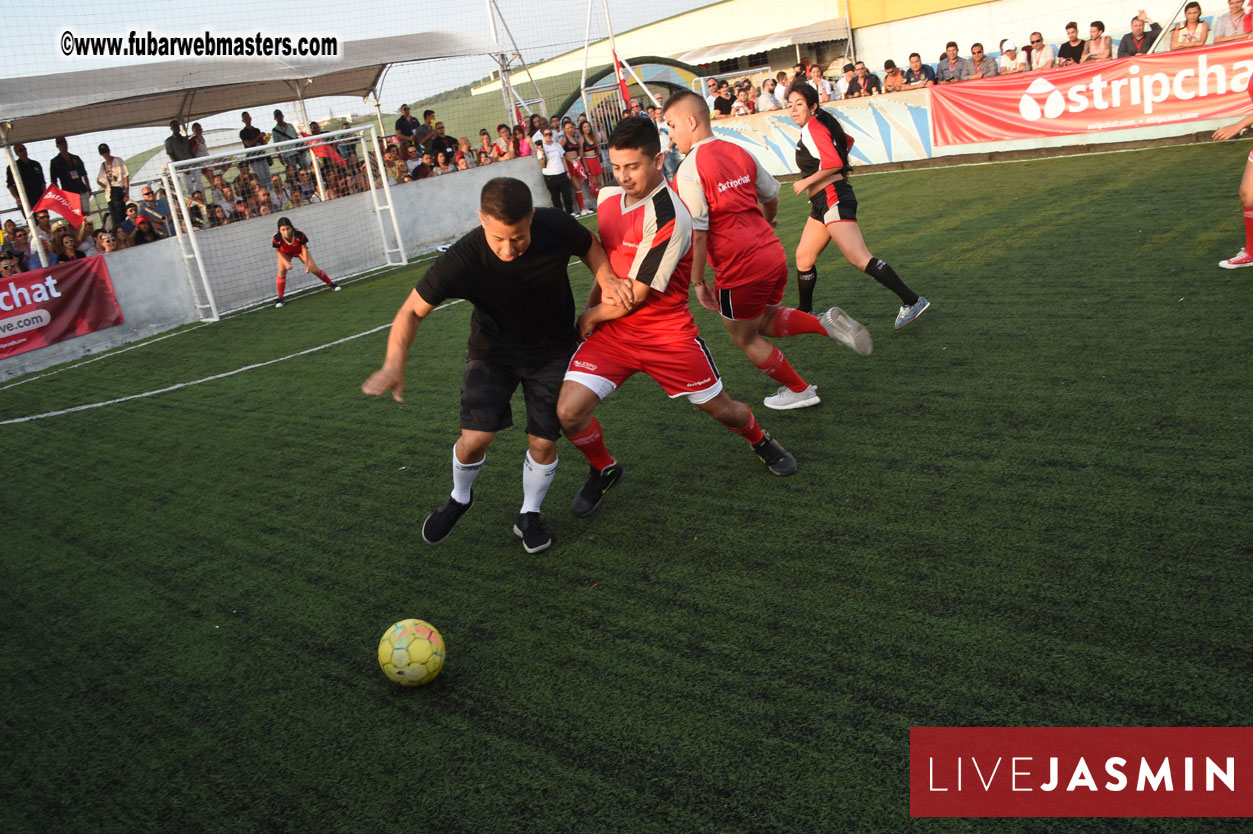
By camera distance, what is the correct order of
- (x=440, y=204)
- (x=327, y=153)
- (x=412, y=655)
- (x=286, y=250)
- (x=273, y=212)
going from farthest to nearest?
(x=440, y=204)
(x=327, y=153)
(x=273, y=212)
(x=286, y=250)
(x=412, y=655)

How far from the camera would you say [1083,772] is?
2.47 m

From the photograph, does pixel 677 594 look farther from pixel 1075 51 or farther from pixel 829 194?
pixel 1075 51

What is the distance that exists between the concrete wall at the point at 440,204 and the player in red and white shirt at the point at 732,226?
12.0 meters

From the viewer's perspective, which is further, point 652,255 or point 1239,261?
point 1239,261

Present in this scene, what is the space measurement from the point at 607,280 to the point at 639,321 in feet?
1.03

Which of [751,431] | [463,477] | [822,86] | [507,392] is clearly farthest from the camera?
[822,86]

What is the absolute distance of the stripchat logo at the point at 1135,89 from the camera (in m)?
12.1

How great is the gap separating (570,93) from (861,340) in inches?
847

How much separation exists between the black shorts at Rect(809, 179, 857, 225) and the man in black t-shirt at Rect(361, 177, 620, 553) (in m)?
3.05

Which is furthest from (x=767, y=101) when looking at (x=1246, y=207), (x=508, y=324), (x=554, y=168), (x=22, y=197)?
(x=508, y=324)

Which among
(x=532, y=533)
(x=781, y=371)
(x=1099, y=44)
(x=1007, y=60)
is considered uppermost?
(x=1007, y=60)

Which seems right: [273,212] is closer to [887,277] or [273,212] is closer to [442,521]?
[887,277]

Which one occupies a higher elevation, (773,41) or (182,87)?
(773,41)

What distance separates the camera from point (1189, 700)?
8.61 feet
